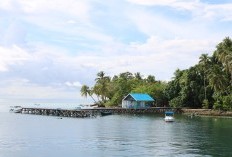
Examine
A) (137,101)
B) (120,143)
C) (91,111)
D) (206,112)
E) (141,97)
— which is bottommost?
(120,143)

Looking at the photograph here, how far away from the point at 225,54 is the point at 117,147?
69817 mm

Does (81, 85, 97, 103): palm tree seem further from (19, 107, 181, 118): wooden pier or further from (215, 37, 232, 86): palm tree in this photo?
(215, 37, 232, 86): palm tree

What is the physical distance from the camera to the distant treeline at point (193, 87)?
119 metres

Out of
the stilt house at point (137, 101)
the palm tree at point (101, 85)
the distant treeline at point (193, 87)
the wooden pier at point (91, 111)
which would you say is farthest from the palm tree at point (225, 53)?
the palm tree at point (101, 85)

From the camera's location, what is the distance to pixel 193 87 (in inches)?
5349

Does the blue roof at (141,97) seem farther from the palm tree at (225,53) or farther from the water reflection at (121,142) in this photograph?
the water reflection at (121,142)

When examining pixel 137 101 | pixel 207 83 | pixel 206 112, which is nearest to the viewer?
pixel 206 112

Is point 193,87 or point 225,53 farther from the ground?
point 225,53

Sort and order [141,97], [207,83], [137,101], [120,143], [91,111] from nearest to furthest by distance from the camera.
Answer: [120,143] → [91,111] → [207,83] → [137,101] → [141,97]

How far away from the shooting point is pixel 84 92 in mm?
185375

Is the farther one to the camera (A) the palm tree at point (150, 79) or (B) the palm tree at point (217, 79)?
(A) the palm tree at point (150, 79)

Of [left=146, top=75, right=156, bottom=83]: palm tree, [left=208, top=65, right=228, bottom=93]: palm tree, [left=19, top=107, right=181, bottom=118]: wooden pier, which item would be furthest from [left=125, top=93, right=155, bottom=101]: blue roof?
→ [left=146, top=75, right=156, bottom=83]: palm tree

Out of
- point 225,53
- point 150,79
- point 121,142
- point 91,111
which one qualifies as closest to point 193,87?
point 225,53

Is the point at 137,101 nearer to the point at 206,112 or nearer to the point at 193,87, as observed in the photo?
the point at 193,87
